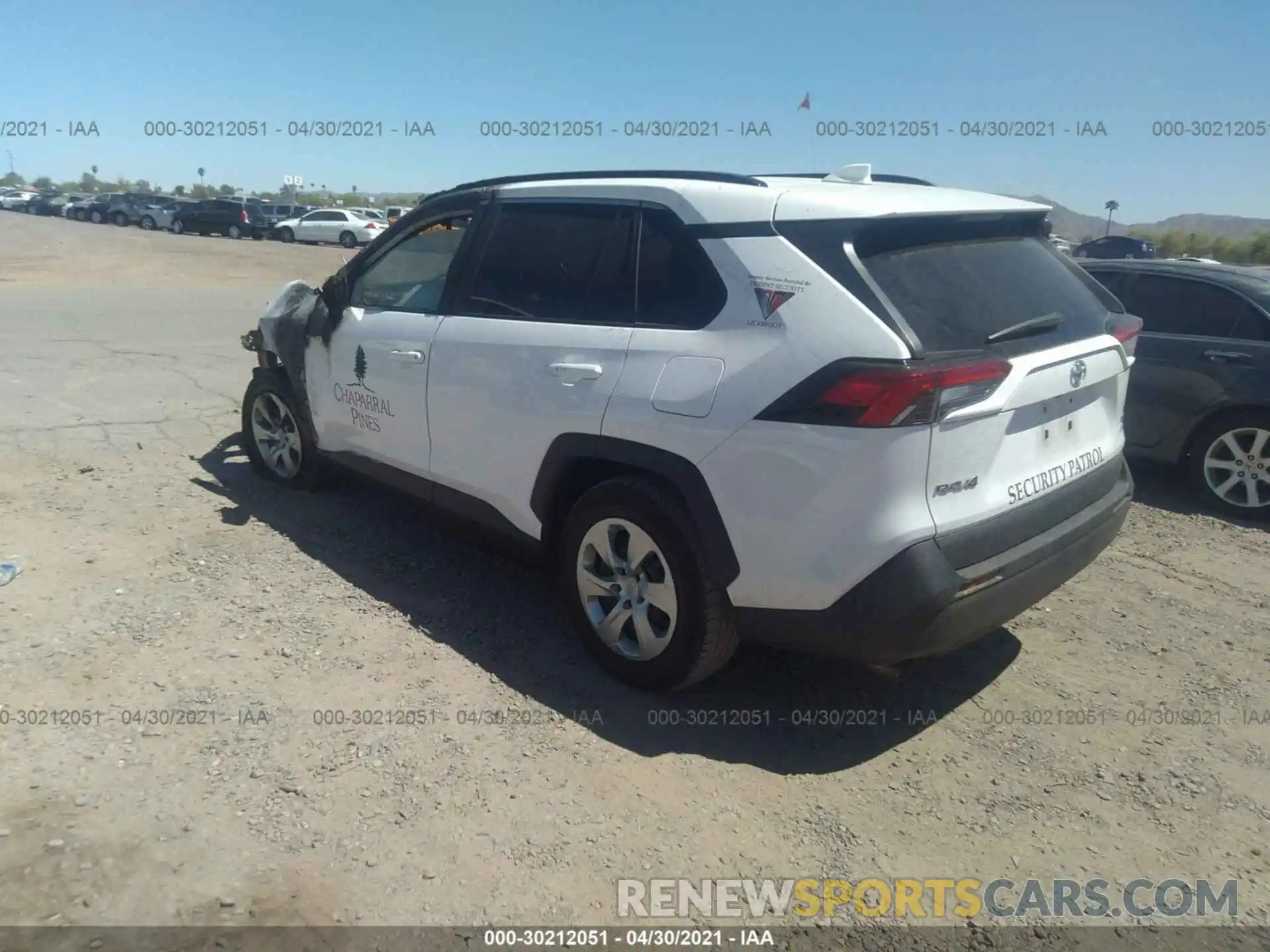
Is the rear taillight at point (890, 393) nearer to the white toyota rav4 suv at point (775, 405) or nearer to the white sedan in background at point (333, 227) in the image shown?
the white toyota rav4 suv at point (775, 405)

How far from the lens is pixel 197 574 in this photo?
14.6 feet

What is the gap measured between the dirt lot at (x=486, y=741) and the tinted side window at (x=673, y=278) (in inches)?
59.0

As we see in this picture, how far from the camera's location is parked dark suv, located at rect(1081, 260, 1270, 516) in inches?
226

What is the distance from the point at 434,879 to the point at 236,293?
56.6 ft

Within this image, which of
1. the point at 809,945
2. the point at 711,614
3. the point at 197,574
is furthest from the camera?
the point at 197,574

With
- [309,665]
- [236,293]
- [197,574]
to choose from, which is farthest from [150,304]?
[309,665]

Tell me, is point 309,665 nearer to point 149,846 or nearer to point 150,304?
point 149,846

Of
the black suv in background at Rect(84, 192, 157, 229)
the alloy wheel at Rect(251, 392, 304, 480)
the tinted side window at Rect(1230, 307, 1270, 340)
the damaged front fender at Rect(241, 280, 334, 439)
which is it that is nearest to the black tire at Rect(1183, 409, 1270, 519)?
the tinted side window at Rect(1230, 307, 1270, 340)

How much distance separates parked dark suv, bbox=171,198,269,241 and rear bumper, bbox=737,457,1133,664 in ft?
137

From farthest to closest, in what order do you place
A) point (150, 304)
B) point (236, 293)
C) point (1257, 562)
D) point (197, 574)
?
point (236, 293)
point (150, 304)
point (1257, 562)
point (197, 574)

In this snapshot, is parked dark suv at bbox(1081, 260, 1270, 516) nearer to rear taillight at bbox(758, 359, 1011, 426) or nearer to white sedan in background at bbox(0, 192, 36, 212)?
rear taillight at bbox(758, 359, 1011, 426)

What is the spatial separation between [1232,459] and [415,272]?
5.15 metres

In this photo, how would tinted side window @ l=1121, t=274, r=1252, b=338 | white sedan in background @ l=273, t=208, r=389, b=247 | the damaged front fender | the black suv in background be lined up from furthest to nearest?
the black suv in background, white sedan in background @ l=273, t=208, r=389, b=247, tinted side window @ l=1121, t=274, r=1252, b=338, the damaged front fender

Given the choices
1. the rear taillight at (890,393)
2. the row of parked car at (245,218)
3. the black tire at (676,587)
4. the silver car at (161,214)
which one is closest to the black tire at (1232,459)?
the rear taillight at (890,393)
